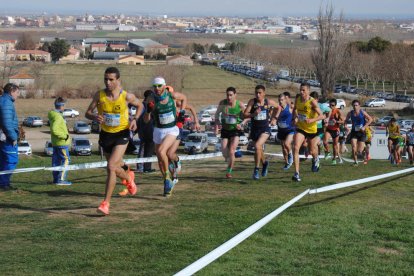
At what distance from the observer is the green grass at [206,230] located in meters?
7.57

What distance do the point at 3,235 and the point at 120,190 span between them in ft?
13.2

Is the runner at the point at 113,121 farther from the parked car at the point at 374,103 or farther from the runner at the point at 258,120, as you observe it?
the parked car at the point at 374,103

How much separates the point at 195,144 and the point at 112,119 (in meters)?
33.7

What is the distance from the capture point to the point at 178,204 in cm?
1130

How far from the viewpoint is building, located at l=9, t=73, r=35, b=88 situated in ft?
318

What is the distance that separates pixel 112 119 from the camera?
34.6ft

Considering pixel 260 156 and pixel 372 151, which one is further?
pixel 372 151

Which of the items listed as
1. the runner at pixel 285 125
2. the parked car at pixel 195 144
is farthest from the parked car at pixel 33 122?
the runner at pixel 285 125

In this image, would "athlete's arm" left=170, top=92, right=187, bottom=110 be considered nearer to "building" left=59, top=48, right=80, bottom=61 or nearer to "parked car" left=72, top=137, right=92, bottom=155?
"parked car" left=72, top=137, right=92, bottom=155

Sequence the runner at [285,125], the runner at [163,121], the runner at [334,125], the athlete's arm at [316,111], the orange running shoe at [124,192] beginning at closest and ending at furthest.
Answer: the runner at [163,121] → the orange running shoe at [124,192] → the athlete's arm at [316,111] → the runner at [285,125] → the runner at [334,125]

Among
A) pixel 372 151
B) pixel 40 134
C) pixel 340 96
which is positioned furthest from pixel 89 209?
pixel 340 96

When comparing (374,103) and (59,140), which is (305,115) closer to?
(59,140)

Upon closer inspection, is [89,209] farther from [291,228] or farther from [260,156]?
[260,156]

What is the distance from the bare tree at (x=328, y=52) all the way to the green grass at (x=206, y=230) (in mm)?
73629
